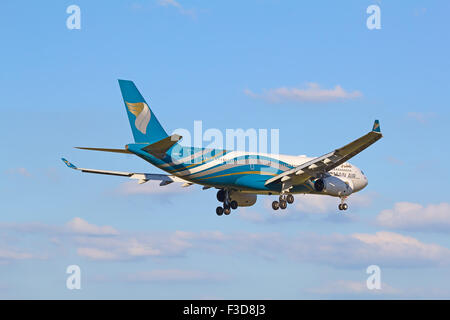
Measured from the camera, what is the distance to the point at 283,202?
63.2 meters

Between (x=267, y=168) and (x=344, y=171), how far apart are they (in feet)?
29.6

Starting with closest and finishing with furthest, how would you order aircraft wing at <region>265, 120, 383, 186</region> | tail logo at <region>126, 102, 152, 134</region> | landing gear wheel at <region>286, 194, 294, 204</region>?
aircraft wing at <region>265, 120, 383, 186</region>, tail logo at <region>126, 102, 152, 134</region>, landing gear wheel at <region>286, 194, 294, 204</region>

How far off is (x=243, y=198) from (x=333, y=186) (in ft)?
25.9

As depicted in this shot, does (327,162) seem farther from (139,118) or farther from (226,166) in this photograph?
(139,118)

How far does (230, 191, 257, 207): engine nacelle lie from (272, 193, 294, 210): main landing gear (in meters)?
4.73

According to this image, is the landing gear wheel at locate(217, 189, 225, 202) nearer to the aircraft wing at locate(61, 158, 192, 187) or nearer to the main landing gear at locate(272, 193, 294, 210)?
the aircraft wing at locate(61, 158, 192, 187)

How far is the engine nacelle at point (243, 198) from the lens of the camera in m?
66.9

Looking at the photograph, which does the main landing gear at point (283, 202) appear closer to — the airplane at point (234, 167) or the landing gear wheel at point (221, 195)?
the airplane at point (234, 167)

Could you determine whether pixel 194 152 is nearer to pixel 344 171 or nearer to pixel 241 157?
pixel 241 157

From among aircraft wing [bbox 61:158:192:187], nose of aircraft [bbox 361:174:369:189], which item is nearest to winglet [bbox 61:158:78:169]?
aircraft wing [bbox 61:158:192:187]

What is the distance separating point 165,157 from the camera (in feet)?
191

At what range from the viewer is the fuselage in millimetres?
59031

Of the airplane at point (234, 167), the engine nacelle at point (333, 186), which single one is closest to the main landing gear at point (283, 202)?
the airplane at point (234, 167)
